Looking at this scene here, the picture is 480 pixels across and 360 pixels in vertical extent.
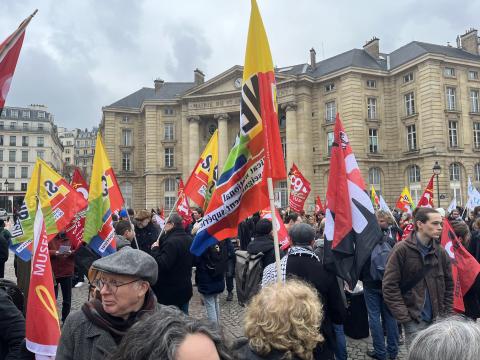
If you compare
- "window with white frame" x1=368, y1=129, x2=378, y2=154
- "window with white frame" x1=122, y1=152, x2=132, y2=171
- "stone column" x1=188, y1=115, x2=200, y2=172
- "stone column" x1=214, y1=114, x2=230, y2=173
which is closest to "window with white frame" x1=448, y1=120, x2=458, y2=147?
"window with white frame" x1=368, y1=129, x2=378, y2=154

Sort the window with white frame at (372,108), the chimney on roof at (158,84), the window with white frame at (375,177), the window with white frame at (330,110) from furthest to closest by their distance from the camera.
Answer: the chimney on roof at (158,84)
the window with white frame at (330,110)
the window with white frame at (372,108)
the window with white frame at (375,177)

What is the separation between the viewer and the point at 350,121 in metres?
37.7

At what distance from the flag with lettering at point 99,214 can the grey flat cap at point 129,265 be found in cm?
328

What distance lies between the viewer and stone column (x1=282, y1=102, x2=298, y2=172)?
131 feet

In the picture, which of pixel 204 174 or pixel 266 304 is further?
pixel 204 174

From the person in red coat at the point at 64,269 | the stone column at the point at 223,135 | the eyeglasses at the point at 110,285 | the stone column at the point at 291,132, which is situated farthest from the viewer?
the stone column at the point at 223,135

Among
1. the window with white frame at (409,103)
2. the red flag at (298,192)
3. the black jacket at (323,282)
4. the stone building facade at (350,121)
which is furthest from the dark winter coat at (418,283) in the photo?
the window with white frame at (409,103)

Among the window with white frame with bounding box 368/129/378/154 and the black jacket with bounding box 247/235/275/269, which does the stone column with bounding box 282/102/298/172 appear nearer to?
the window with white frame with bounding box 368/129/378/154

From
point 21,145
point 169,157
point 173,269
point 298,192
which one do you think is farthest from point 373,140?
point 21,145

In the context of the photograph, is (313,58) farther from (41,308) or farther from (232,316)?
(41,308)

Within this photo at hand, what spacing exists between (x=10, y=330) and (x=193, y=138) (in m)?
42.2

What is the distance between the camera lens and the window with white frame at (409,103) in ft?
122

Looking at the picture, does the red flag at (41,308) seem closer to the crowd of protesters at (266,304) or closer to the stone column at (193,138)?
the crowd of protesters at (266,304)

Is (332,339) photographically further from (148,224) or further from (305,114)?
A: (305,114)
